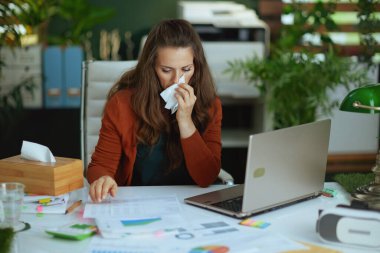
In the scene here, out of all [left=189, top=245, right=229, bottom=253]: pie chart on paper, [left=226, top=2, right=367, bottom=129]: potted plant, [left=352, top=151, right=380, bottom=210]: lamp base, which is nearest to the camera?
[left=189, top=245, right=229, bottom=253]: pie chart on paper

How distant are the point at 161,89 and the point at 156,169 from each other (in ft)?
0.96

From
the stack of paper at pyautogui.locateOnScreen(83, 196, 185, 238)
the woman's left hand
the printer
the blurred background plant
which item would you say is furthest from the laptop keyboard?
the printer

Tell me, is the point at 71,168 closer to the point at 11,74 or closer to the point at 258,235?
the point at 258,235

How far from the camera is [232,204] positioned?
1.78 metres

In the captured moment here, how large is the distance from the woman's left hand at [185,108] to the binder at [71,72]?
6.77 ft

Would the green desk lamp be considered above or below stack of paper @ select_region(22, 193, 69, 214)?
above

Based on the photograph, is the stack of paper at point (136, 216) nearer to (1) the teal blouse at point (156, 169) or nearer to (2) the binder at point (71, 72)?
(1) the teal blouse at point (156, 169)

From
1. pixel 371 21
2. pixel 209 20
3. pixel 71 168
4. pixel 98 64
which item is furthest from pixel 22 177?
pixel 209 20

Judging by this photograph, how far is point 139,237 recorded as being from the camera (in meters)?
1.55

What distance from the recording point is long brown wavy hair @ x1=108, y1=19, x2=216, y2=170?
7.02 ft

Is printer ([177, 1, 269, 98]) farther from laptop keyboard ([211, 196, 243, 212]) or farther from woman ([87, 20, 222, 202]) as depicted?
laptop keyboard ([211, 196, 243, 212])

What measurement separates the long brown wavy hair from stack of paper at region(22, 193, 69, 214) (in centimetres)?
42

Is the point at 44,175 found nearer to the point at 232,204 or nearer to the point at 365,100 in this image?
the point at 232,204

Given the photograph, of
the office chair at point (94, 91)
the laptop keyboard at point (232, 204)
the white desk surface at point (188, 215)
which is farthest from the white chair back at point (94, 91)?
the laptop keyboard at point (232, 204)
